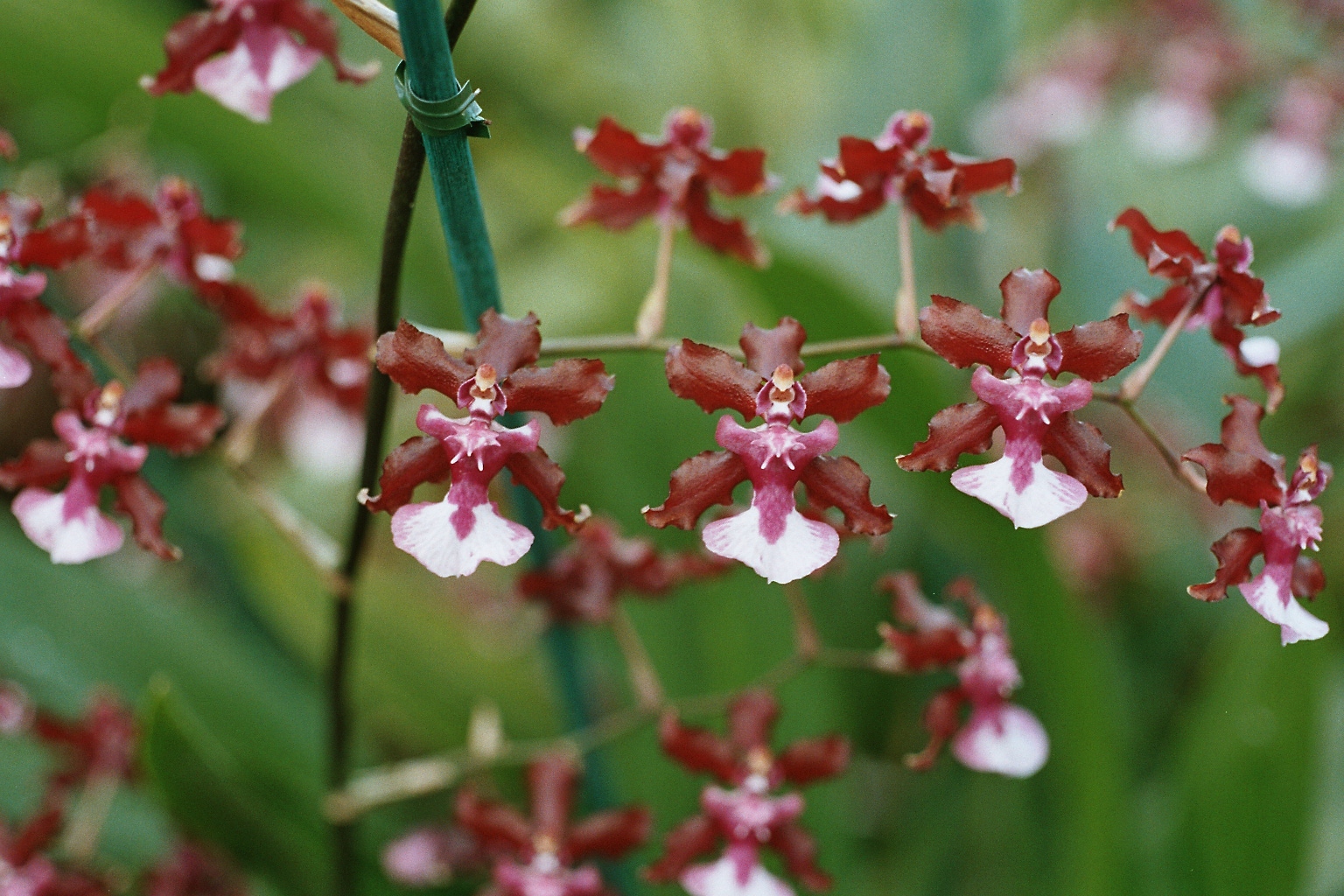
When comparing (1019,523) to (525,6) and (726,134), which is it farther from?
(525,6)

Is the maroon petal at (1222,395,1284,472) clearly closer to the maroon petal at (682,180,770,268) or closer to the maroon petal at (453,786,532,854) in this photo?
the maroon petal at (682,180,770,268)

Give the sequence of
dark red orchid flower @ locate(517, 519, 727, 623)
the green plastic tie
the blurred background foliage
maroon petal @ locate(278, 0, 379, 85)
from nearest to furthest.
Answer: the green plastic tie
maroon petal @ locate(278, 0, 379, 85)
dark red orchid flower @ locate(517, 519, 727, 623)
the blurred background foliage

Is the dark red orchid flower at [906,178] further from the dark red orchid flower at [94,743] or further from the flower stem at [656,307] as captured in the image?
the dark red orchid flower at [94,743]

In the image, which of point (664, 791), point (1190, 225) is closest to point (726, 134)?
point (1190, 225)

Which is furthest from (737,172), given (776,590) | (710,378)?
(776,590)

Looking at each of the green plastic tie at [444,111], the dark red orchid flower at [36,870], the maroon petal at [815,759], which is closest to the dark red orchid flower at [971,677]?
the maroon petal at [815,759]

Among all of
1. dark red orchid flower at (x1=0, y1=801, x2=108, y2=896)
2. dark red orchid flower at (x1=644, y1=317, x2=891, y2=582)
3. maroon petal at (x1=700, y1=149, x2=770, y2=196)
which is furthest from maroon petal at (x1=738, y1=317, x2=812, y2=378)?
dark red orchid flower at (x1=0, y1=801, x2=108, y2=896)
